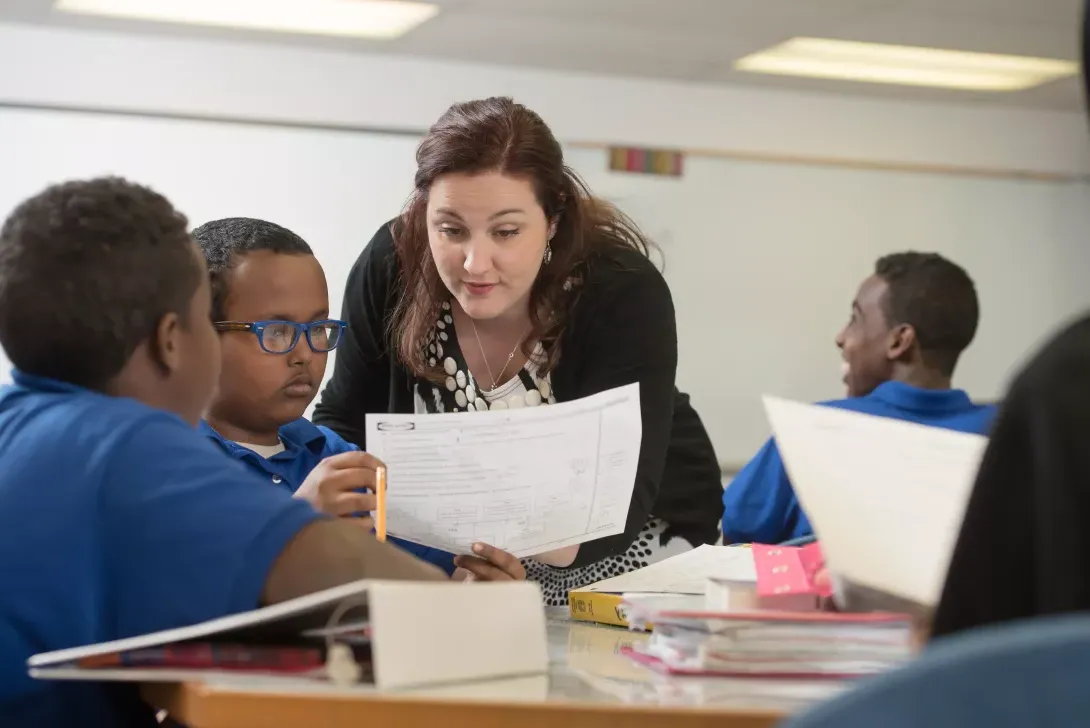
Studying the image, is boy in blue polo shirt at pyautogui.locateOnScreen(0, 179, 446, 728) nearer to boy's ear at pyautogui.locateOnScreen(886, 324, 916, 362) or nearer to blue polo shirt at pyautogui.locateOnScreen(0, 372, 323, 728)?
blue polo shirt at pyautogui.locateOnScreen(0, 372, 323, 728)

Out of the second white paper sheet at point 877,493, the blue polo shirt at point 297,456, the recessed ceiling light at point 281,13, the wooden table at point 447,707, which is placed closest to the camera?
the wooden table at point 447,707

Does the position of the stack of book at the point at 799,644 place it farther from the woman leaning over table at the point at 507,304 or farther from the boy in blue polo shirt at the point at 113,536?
the woman leaning over table at the point at 507,304

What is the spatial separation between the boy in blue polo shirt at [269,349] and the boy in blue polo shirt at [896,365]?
1.31m

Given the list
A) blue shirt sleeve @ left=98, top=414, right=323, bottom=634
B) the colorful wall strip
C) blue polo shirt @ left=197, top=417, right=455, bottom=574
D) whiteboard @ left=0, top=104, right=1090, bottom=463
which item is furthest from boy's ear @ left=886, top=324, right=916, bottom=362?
the colorful wall strip

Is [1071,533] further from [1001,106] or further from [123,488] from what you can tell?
[1001,106]

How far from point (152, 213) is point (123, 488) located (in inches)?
12.2

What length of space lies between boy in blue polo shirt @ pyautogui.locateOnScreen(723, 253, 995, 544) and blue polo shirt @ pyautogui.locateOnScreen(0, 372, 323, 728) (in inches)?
76.9

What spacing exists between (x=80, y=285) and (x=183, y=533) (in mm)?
280

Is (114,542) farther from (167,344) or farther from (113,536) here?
(167,344)

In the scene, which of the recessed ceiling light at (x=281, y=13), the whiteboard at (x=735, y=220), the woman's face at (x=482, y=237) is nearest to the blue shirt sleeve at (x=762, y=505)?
the woman's face at (x=482, y=237)

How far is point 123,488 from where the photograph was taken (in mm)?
1057

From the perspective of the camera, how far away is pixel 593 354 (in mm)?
2000

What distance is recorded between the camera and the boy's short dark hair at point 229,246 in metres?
1.85

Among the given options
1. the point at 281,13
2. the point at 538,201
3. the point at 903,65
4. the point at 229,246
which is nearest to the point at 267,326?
the point at 229,246
